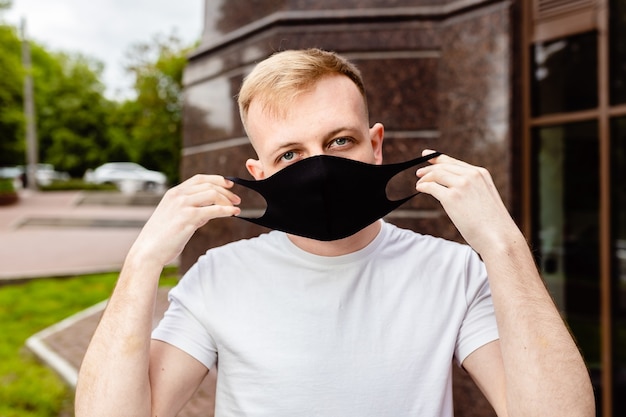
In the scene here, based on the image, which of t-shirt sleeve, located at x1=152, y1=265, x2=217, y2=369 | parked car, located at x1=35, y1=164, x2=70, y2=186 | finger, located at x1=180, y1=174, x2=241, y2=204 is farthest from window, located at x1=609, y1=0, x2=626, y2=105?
parked car, located at x1=35, y1=164, x2=70, y2=186

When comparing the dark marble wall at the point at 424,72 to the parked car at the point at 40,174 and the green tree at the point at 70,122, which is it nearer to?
the parked car at the point at 40,174

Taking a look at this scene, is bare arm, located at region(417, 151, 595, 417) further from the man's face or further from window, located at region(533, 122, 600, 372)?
window, located at region(533, 122, 600, 372)

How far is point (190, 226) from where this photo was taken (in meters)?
1.79

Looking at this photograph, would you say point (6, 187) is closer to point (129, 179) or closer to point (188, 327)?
point (129, 179)

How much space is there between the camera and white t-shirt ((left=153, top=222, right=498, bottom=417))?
5.88ft

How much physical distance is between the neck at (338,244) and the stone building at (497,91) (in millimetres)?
2479

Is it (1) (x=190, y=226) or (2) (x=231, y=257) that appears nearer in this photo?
(1) (x=190, y=226)

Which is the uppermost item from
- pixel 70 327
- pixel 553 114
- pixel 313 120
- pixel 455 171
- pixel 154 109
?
pixel 154 109

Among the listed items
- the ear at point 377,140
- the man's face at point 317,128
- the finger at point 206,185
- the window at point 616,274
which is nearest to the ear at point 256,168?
the man's face at point 317,128

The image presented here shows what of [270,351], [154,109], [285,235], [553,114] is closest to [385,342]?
[270,351]

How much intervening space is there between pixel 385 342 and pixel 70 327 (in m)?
5.69

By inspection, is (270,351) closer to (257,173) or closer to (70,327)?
(257,173)

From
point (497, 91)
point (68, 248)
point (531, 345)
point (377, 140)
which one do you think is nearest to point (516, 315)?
point (531, 345)

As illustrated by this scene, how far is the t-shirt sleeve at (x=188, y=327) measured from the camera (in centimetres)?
184
